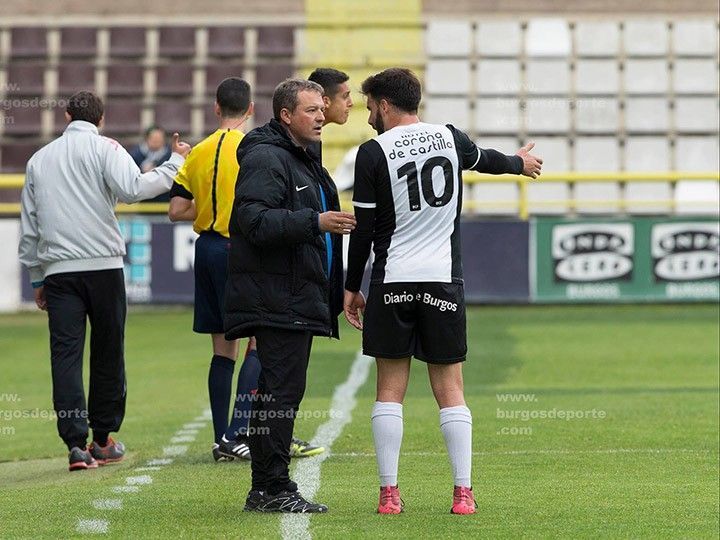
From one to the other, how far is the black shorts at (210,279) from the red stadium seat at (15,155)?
16497mm

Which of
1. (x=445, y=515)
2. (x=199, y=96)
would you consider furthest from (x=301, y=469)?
(x=199, y=96)

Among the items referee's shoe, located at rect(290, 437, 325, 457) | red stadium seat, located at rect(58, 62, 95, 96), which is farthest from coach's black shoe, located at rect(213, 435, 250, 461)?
red stadium seat, located at rect(58, 62, 95, 96)

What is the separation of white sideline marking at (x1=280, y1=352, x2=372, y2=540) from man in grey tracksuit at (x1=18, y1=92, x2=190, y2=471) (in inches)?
51.3

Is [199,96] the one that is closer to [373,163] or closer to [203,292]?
[203,292]

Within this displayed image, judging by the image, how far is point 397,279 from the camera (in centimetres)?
668

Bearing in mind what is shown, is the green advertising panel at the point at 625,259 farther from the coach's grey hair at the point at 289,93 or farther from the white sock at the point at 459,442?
the white sock at the point at 459,442

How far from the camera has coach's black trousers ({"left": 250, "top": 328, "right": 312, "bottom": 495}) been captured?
6.81 meters

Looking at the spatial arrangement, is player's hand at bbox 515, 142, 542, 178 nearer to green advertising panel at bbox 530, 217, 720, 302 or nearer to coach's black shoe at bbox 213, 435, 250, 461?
coach's black shoe at bbox 213, 435, 250, 461

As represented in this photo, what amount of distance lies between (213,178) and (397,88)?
6.76ft

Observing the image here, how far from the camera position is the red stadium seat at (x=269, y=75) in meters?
25.0

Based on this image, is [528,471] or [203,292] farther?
[203,292]

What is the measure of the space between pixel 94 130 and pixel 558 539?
411 centimetres

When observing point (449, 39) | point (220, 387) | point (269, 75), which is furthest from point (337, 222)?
point (449, 39)

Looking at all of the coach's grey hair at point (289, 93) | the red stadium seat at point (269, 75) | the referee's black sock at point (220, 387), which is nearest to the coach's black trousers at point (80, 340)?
the referee's black sock at point (220, 387)
